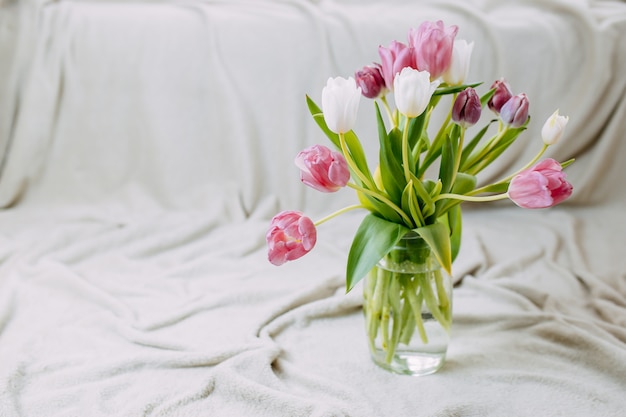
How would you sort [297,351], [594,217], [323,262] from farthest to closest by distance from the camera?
[594,217], [323,262], [297,351]

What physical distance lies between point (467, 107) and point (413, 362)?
1.16 feet

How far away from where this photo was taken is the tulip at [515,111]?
804 millimetres

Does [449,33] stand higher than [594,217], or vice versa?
[449,33]

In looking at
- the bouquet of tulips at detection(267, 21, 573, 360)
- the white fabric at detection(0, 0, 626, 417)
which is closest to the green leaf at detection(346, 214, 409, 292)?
the bouquet of tulips at detection(267, 21, 573, 360)

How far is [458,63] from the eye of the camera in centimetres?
82

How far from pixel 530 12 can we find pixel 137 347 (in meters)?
1.10

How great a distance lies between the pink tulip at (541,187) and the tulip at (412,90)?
0.13 meters

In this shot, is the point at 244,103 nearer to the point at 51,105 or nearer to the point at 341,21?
the point at 341,21

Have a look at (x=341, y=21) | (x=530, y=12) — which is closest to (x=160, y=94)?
(x=341, y=21)

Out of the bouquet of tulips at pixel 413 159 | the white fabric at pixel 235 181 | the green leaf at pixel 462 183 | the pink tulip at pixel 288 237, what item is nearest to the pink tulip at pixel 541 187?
the bouquet of tulips at pixel 413 159

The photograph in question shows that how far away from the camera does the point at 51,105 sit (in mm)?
1580

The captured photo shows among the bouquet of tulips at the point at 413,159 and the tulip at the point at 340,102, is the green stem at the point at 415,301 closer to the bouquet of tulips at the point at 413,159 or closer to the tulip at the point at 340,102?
the bouquet of tulips at the point at 413,159

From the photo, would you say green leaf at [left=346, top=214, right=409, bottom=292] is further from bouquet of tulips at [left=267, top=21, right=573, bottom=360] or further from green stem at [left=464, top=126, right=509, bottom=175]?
green stem at [left=464, top=126, right=509, bottom=175]

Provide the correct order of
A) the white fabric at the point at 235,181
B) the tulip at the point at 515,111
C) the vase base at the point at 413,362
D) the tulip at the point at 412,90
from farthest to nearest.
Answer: the white fabric at the point at 235,181 < the vase base at the point at 413,362 < the tulip at the point at 515,111 < the tulip at the point at 412,90
